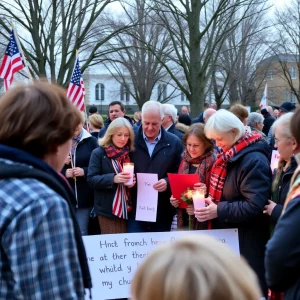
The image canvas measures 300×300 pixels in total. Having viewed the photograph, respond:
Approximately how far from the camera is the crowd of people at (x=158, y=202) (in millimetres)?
1344

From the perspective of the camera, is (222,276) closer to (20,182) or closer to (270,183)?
(20,182)

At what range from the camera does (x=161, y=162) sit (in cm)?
559

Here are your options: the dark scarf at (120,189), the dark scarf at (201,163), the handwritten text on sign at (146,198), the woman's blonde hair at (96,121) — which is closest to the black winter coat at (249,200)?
the dark scarf at (201,163)

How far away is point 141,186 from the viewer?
5547mm

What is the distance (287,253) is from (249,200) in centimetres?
190

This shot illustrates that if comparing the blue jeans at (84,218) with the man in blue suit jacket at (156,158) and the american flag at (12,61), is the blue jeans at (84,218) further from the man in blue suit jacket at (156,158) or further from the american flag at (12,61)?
the american flag at (12,61)

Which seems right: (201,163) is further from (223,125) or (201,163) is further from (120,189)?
(120,189)

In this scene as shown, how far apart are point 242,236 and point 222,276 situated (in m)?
3.41

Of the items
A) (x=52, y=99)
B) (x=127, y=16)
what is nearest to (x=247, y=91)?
(x=127, y=16)

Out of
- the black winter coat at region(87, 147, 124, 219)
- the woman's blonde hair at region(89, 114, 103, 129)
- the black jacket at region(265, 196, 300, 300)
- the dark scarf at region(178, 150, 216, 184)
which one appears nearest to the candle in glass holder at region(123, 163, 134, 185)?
the black winter coat at region(87, 147, 124, 219)

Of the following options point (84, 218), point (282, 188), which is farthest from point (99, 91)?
point (282, 188)

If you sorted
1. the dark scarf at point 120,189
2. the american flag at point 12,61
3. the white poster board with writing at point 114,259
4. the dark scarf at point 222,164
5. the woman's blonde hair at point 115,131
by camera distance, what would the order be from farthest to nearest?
the american flag at point 12,61 → the woman's blonde hair at point 115,131 → the dark scarf at point 120,189 → the white poster board with writing at point 114,259 → the dark scarf at point 222,164

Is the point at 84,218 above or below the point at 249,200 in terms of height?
below

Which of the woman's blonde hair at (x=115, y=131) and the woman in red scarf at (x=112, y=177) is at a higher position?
the woman's blonde hair at (x=115, y=131)
